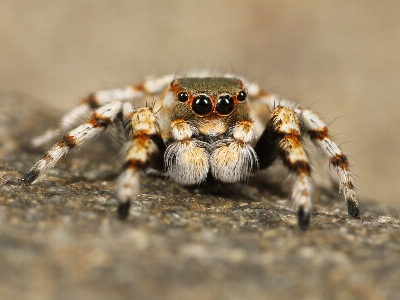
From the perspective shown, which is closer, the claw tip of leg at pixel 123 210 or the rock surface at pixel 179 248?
the rock surface at pixel 179 248

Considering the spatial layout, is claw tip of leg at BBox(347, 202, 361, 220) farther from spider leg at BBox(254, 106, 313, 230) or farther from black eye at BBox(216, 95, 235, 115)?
black eye at BBox(216, 95, 235, 115)

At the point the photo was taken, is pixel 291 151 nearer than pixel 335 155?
Yes

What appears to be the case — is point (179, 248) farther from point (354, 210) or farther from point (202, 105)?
point (354, 210)

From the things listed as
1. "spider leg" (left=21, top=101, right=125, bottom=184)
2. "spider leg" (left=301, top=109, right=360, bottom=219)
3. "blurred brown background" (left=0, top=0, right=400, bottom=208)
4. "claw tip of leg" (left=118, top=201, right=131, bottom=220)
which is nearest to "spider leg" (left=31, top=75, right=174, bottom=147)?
"spider leg" (left=21, top=101, right=125, bottom=184)

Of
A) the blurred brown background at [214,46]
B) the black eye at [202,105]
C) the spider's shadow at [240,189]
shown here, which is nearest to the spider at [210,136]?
the black eye at [202,105]

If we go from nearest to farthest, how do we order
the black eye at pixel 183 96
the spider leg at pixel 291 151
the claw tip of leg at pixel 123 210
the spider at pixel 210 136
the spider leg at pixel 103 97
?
the claw tip of leg at pixel 123 210 → the spider leg at pixel 291 151 → the spider at pixel 210 136 → the black eye at pixel 183 96 → the spider leg at pixel 103 97

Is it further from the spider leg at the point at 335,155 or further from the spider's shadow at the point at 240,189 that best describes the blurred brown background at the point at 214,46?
the spider leg at the point at 335,155

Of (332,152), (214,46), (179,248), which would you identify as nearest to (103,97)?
(332,152)

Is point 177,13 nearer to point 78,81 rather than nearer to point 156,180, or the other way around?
point 78,81
